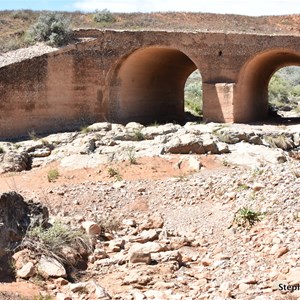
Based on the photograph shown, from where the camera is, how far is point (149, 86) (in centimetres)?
2206

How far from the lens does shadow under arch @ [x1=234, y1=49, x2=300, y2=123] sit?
63.7 ft

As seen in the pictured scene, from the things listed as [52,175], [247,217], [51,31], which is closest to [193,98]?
[51,31]

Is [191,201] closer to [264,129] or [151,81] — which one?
[264,129]

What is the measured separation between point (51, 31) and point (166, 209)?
11.3 m

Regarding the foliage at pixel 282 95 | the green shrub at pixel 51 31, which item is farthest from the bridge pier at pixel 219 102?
the foliage at pixel 282 95

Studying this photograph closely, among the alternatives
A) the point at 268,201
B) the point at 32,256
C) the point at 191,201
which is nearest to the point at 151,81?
the point at 191,201

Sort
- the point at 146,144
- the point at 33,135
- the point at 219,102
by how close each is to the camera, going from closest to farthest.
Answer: the point at 146,144 < the point at 33,135 < the point at 219,102

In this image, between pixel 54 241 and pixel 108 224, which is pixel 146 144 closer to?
pixel 108 224

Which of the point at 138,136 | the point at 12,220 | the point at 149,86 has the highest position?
the point at 149,86

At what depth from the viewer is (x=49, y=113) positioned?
19.0 m

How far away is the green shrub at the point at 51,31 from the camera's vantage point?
1933cm

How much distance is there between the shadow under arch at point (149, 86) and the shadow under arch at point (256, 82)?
3.18m

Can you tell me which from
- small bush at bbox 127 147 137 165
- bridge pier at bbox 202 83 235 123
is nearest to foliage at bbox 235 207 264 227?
small bush at bbox 127 147 137 165

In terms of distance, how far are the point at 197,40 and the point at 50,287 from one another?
45.7 ft
